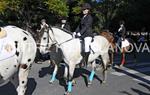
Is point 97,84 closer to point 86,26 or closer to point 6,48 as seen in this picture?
point 86,26

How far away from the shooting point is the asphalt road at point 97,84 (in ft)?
35.0

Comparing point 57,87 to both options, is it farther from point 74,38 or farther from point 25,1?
point 25,1

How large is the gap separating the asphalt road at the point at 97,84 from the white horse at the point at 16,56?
204 centimetres

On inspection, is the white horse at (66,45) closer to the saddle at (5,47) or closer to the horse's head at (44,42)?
the horse's head at (44,42)

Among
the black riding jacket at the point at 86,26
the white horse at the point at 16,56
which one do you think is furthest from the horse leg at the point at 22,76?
the black riding jacket at the point at 86,26

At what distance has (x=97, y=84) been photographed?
1203 centimetres

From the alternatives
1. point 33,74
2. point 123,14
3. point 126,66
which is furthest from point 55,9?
point 123,14

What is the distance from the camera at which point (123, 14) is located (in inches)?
1435

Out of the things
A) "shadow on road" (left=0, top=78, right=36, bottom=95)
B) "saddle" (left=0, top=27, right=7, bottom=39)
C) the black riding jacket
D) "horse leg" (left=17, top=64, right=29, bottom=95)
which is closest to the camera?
"saddle" (left=0, top=27, right=7, bottom=39)

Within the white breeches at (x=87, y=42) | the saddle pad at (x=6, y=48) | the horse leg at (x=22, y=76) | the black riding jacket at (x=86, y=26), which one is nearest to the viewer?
the saddle pad at (x=6, y=48)

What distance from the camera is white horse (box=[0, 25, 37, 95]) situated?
24.2 feet

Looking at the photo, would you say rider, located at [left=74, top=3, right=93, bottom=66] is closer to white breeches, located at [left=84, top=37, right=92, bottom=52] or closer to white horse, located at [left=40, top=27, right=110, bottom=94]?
white breeches, located at [left=84, top=37, right=92, bottom=52]

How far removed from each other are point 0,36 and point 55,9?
12.9 metres

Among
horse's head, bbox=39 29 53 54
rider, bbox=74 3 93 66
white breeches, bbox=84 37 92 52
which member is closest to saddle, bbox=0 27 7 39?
horse's head, bbox=39 29 53 54
